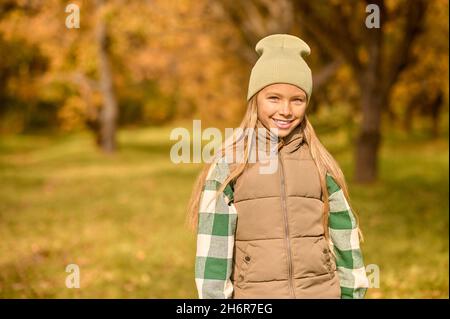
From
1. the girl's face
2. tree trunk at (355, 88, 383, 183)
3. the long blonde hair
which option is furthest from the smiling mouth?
tree trunk at (355, 88, 383, 183)

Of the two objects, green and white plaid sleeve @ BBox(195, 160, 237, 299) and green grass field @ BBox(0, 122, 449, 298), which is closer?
green and white plaid sleeve @ BBox(195, 160, 237, 299)

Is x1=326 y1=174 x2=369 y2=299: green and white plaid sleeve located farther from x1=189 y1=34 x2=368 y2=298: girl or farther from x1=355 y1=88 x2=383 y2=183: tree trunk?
x1=355 y1=88 x2=383 y2=183: tree trunk

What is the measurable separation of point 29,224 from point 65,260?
284cm

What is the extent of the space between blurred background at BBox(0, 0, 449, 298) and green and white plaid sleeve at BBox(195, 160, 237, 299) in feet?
12.3

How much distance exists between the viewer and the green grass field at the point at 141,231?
22.3ft

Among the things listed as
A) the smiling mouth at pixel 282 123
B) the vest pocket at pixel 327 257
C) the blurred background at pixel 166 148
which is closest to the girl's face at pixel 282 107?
the smiling mouth at pixel 282 123

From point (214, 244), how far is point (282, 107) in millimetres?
754

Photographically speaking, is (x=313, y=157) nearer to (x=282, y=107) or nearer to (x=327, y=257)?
(x=282, y=107)

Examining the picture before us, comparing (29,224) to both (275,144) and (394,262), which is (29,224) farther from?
(275,144)

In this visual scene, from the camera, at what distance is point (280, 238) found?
2.73 m

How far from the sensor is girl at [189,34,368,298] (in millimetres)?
2721

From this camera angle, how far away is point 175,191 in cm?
1466
